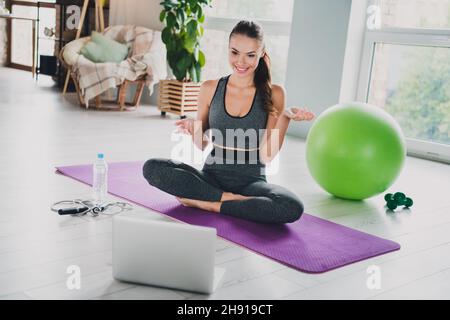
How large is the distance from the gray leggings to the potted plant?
2.64 meters

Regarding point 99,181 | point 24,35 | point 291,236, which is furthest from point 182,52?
point 24,35

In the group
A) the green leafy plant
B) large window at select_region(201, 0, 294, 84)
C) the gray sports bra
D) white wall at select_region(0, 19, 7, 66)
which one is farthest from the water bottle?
white wall at select_region(0, 19, 7, 66)

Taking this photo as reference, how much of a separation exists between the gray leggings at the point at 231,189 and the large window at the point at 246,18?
2.70 meters

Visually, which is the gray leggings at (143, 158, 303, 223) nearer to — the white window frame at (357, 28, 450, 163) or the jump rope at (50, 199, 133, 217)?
the jump rope at (50, 199, 133, 217)

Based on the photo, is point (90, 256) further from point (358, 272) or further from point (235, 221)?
point (358, 272)

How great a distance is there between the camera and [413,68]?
409cm

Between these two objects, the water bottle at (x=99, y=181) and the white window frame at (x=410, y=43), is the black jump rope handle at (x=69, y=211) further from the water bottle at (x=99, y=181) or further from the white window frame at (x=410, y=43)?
the white window frame at (x=410, y=43)

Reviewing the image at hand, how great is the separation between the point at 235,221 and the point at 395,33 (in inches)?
99.7

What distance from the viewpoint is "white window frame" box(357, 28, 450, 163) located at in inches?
154

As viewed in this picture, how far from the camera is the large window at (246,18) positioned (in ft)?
16.0

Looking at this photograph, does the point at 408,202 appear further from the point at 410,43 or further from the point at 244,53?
the point at 410,43

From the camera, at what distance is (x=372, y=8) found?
4.24 metres

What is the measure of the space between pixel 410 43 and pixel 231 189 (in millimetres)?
2327

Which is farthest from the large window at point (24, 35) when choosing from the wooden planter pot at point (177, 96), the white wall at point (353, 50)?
the white wall at point (353, 50)
